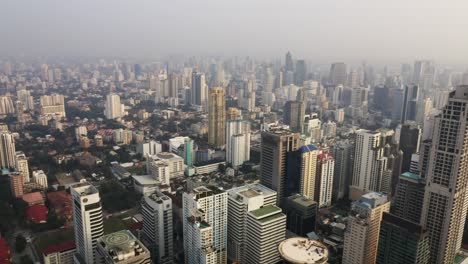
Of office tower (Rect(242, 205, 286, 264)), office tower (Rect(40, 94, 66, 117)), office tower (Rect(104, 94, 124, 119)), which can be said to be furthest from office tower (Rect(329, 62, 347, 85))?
office tower (Rect(242, 205, 286, 264))

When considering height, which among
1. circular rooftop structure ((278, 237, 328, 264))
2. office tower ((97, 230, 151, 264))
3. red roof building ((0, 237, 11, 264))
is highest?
circular rooftop structure ((278, 237, 328, 264))

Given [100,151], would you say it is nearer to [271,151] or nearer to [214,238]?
[271,151]

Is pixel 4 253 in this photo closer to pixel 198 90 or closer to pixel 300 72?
pixel 198 90

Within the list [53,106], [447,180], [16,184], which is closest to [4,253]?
[16,184]

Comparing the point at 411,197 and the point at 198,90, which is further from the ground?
the point at 198,90

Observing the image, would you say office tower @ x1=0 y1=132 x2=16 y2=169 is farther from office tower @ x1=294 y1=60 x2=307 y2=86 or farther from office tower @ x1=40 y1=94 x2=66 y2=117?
office tower @ x1=294 y1=60 x2=307 y2=86

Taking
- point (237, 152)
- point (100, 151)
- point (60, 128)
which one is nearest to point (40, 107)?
point (60, 128)
